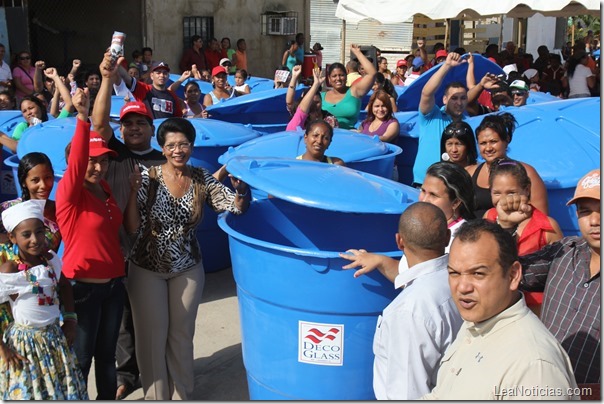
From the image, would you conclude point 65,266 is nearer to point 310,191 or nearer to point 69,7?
point 310,191

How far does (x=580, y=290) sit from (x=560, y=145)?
260cm

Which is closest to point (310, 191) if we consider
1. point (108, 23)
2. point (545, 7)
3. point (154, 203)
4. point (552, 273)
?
point (154, 203)

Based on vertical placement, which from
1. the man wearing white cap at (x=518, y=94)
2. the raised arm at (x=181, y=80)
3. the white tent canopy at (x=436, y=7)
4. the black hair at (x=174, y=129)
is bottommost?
the black hair at (x=174, y=129)

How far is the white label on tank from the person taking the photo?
11.2 feet

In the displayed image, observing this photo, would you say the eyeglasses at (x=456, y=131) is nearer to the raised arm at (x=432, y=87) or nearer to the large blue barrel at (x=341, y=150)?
the large blue barrel at (x=341, y=150)

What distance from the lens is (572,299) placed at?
256cm

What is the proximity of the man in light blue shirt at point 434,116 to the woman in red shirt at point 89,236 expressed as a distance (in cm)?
267

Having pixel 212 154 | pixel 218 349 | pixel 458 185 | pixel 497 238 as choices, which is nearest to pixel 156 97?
pixel 212 154

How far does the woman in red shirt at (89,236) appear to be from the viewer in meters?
3.50

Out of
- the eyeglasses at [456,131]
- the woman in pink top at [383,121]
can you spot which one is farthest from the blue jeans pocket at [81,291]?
the woman in pink top at [383,121]

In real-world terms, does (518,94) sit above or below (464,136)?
above

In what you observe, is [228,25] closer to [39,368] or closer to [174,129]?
[174,129]

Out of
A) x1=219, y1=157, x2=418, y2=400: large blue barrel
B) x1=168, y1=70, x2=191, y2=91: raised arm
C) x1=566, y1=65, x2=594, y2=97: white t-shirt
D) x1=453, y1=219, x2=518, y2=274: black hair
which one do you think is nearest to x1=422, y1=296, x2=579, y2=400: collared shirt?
x1=453, y1=219, x2=518, y2=274: black hair

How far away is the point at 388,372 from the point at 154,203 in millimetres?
1727
